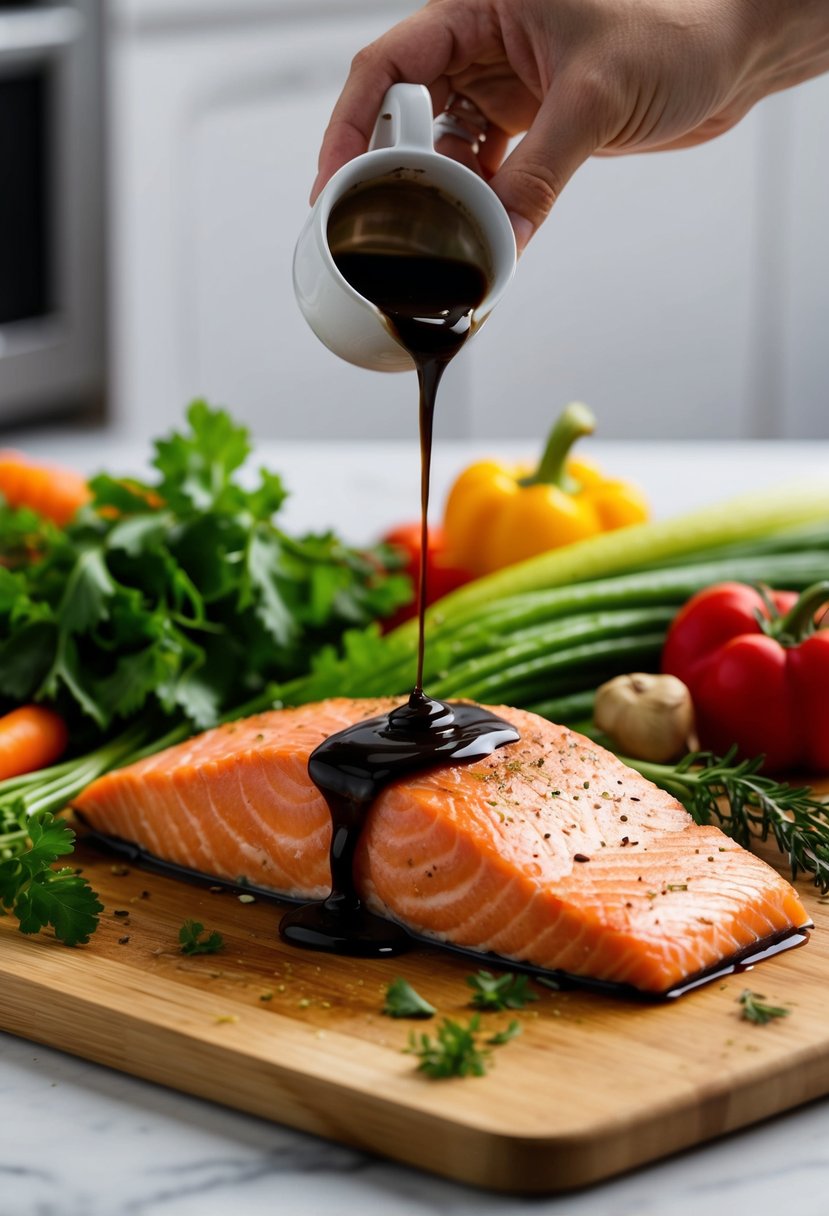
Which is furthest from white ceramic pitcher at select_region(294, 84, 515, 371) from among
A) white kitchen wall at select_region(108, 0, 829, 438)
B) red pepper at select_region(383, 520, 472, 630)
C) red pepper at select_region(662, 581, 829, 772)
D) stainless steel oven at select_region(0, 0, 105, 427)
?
white kitchen wall at select_region(108, 0, 829, 438)

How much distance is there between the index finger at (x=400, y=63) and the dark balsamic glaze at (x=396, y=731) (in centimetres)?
17

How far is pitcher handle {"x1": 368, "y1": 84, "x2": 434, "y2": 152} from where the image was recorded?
180 cm

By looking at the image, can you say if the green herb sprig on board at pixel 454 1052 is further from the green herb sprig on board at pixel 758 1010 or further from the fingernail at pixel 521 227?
the fingernail at pixel 521 227

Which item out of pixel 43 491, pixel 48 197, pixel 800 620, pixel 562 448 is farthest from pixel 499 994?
pixel 48 197

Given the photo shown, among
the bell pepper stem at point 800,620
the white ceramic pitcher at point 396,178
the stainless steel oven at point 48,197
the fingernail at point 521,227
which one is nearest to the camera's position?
the white ceramic pitcher at point 396,178

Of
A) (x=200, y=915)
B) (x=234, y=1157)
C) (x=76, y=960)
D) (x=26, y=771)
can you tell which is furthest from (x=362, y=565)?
(x=234, y=1157)

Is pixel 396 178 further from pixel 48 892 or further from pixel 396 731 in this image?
pixel 48 892

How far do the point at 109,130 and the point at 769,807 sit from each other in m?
4.19

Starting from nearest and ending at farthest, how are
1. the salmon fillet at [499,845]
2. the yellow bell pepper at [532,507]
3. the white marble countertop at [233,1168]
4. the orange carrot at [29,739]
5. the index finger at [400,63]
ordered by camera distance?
1. the white marble countertop at [233,1168]
2. the salmon fillet at [499,845]
3. the index finger at [400,63]
4. the orange carrot at [29,739]
5. the yellow bell pepper at [532,507]

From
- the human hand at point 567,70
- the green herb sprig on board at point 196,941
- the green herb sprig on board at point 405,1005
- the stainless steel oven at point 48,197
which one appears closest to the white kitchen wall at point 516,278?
the stainless steel oven at point 48,197

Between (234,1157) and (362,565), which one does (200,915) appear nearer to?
(234,1157)

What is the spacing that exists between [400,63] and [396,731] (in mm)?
881

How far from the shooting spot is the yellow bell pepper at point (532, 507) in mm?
2971

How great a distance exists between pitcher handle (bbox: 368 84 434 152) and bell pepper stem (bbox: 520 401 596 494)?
122cm
